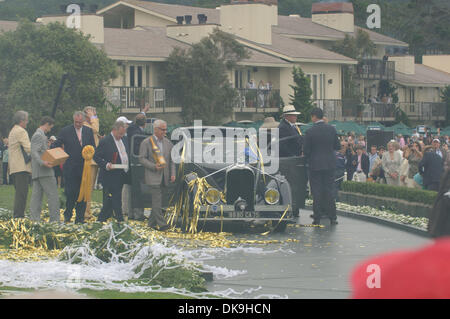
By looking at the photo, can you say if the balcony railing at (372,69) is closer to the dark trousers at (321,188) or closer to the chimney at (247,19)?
the chimney at (247,19)

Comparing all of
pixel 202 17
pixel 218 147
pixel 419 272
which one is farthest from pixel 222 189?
pixel 202 17

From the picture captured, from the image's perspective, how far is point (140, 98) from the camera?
→ 152 feet

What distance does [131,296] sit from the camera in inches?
298

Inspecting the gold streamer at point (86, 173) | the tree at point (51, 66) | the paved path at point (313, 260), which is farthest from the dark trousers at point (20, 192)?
the tree at point (51, 66)

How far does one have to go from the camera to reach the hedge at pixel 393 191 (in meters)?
16.2

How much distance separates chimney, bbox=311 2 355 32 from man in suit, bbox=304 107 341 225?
178 feet

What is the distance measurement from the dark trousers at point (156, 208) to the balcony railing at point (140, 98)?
30.1 m

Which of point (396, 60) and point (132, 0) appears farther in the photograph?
point (396, 60)

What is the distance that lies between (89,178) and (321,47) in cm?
5244

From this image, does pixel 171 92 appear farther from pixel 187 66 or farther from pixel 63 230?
pixel 63 230

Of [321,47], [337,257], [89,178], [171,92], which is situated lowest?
[337,257]

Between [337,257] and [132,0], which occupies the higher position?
[132,0]

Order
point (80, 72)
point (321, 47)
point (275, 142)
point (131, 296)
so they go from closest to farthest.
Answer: point (131, 296) < point (275, 142) < point (80, 72) < point (321, 47)

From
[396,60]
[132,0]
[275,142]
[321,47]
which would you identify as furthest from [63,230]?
[396,60]
